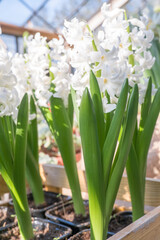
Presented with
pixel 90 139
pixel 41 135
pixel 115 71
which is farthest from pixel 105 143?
pixel 41 135

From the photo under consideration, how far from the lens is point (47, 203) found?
1.18 metres

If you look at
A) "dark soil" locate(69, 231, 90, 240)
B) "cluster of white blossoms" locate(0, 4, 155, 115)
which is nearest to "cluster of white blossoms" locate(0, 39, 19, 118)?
"cluster of white blossoms" locate(0, 4, 155, 115)

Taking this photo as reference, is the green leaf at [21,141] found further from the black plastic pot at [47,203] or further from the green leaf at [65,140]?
the black plastic pot at [47,203]

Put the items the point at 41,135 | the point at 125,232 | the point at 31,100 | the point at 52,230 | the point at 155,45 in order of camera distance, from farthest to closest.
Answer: the point at 41,135
the point at 155,45
the point at 31,100
the point at 52,230
the point at 125,232

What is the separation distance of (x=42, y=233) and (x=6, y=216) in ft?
0.74

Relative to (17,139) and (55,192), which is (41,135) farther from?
(17,139)

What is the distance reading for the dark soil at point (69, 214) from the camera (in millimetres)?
1008

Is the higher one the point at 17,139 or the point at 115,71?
the point at 115,71

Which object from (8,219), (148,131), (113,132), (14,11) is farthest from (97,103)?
(14,11)

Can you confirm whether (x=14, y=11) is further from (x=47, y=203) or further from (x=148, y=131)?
(x=148, y=131)

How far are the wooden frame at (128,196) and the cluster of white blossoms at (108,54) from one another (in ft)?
0.84

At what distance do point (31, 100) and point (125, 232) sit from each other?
602 mm

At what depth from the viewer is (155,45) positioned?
2100mm

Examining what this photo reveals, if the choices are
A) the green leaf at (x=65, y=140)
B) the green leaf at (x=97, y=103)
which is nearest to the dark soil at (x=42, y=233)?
the green leaf at (x=65, y=140)
